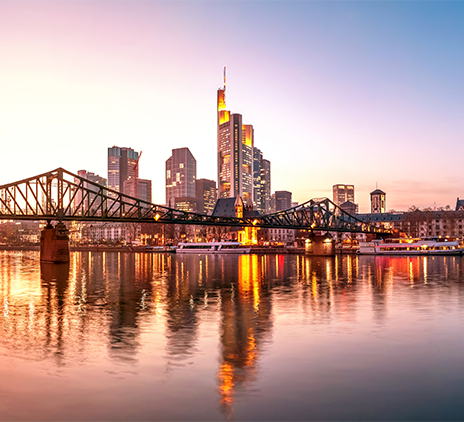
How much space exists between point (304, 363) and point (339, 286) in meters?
34.7

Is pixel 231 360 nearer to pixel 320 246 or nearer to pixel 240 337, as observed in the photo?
pixel 240 337

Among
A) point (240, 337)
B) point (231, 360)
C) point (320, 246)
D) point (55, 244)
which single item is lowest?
point (320, 246)

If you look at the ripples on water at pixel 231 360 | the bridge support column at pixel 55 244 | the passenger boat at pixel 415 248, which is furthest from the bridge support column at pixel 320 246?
the ripples on water at pixel 231 360

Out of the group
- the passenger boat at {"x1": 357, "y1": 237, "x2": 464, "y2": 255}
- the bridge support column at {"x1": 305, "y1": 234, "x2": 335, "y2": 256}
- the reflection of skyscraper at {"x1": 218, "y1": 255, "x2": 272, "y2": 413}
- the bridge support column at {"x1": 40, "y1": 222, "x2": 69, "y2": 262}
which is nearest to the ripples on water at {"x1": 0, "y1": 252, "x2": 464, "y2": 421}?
the reflection of skyscraper at {"x1": 218, "y1": 255, "x2": 272, "y2": 413}

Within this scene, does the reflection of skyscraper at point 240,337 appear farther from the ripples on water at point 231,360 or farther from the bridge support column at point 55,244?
the bridge support column at point 55,244

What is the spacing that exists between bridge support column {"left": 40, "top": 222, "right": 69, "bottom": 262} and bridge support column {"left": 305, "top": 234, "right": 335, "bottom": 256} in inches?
3414

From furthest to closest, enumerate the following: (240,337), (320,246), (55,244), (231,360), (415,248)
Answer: (320,246) → (415,248) → (55,244) → (240,337) → (231,360)

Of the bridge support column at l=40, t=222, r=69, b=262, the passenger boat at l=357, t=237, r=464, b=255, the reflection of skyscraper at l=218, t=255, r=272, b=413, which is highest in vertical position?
the bridge support column at l=40, t=222, r=69, b=262

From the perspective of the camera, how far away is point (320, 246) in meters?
161

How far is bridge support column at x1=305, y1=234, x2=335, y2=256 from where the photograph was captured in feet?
524

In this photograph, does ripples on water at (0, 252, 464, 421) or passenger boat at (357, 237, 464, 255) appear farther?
passenger boat at (357, 237, 464, 255)

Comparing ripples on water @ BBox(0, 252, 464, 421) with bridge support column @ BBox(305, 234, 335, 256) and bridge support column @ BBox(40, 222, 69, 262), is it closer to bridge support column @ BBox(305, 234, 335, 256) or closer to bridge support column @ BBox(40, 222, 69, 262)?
bridge support column @ BBox(40, 222, 69, 262)

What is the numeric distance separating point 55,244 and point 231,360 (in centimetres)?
9245

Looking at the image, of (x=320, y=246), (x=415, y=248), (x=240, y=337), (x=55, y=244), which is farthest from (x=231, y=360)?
(x=415, y=248)
